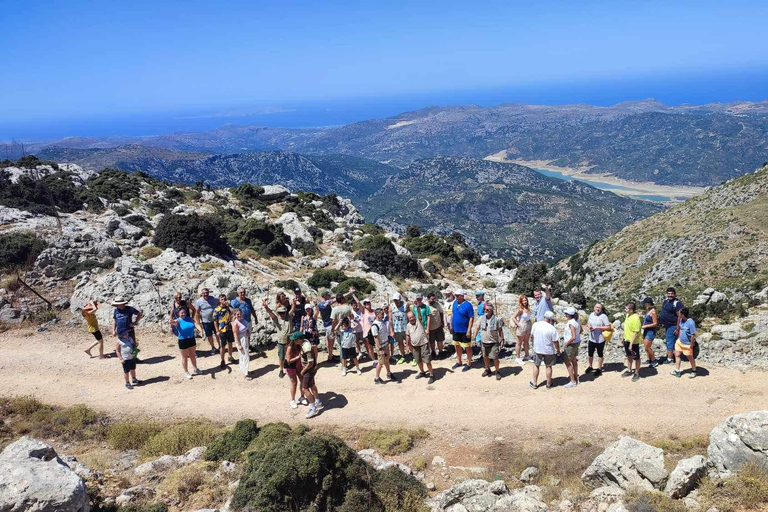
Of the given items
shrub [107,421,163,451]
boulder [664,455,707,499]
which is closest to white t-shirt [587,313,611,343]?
boulder [664,455,707,499]

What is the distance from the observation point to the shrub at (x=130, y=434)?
8938mm

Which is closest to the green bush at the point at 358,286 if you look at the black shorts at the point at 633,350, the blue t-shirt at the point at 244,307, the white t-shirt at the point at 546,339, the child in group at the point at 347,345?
the blue t-shirt at the point at 244,307

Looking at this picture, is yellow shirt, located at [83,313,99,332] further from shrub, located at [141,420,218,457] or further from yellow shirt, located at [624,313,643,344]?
yellow shirt, located at [624,313,643,344]

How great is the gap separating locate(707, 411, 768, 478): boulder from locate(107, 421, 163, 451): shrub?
9892 mm

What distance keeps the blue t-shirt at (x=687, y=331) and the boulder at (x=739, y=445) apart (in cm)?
389

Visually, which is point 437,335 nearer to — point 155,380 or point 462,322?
point 462,322

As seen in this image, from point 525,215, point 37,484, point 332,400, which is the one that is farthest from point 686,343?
point 525,215

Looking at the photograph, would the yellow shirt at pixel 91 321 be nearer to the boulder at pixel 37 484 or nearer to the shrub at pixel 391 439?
the boulder at pixel 37 484

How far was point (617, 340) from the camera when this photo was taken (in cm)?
1308

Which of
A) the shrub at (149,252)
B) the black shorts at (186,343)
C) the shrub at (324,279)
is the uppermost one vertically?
the shrub at (149,252)

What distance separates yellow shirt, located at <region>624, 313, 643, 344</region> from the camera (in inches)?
397

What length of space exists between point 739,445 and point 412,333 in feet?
20.7

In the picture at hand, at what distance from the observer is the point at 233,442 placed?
27.5 feet

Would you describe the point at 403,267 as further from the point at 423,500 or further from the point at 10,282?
the point at 423,500
